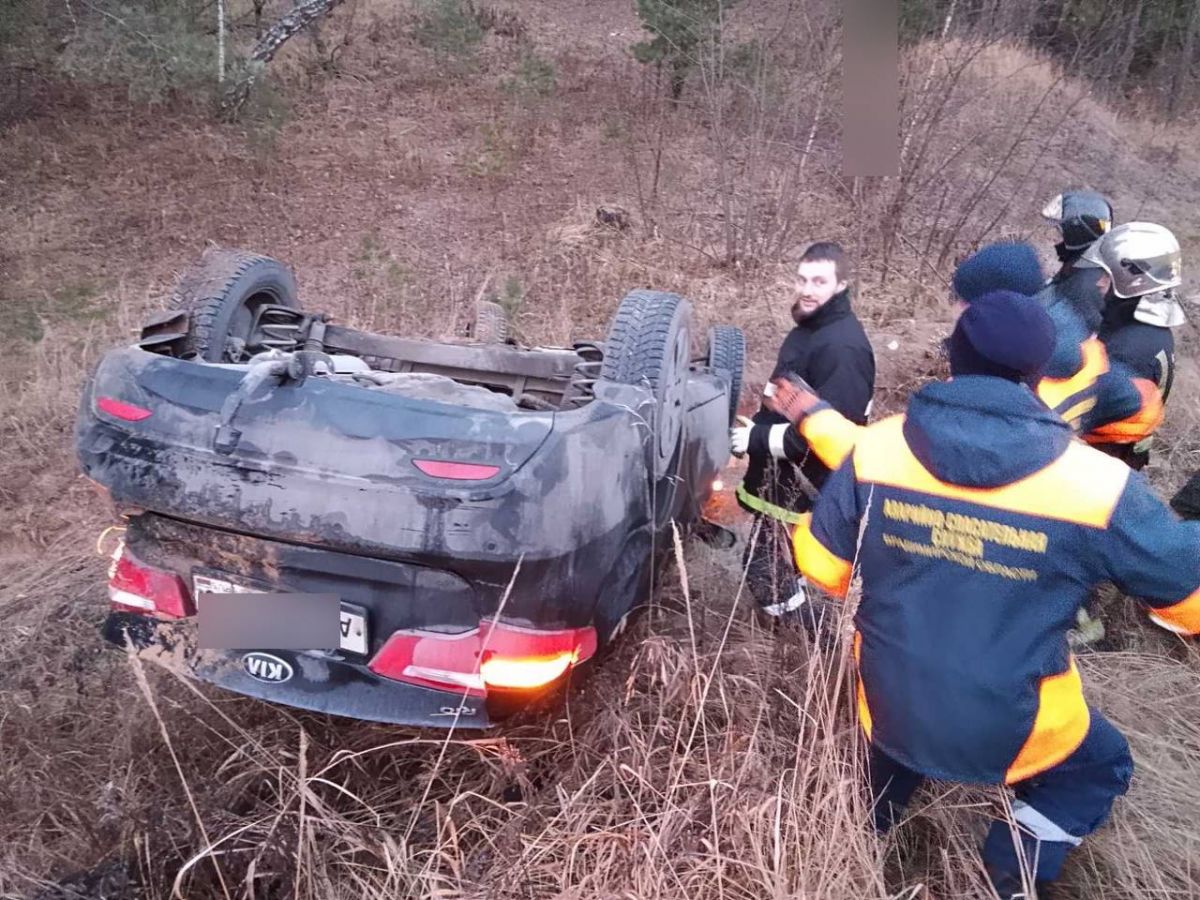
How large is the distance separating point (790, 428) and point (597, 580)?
1161 mm

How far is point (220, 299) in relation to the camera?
3.22 metres

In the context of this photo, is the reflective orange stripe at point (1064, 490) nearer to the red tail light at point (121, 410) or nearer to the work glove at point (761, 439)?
the work glove at point (761, 439)

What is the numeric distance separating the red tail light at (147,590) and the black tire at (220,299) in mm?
988

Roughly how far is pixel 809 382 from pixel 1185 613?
1.62 meters

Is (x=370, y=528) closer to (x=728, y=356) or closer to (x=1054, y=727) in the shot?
(x=1054, y=727)

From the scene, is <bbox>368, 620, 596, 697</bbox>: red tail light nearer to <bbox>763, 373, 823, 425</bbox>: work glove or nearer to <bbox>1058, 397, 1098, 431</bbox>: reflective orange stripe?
<bbox>763, 373, 823, 425</bbox>: work glove

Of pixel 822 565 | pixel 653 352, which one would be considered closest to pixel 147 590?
pixel 653 352

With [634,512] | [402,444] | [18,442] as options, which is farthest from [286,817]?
[18,442]

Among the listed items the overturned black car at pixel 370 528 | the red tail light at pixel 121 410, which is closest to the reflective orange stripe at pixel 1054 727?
the overturned black car at pixel 370 528

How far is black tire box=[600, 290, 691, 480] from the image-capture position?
2.61m

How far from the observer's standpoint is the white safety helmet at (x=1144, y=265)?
328cm

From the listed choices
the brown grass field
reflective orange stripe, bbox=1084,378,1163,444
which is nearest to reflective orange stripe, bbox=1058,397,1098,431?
reflective orange stripe, bbox=1084,378,1163,444

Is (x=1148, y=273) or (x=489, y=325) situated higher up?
(x=1148, y=273)

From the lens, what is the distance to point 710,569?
3590mm
